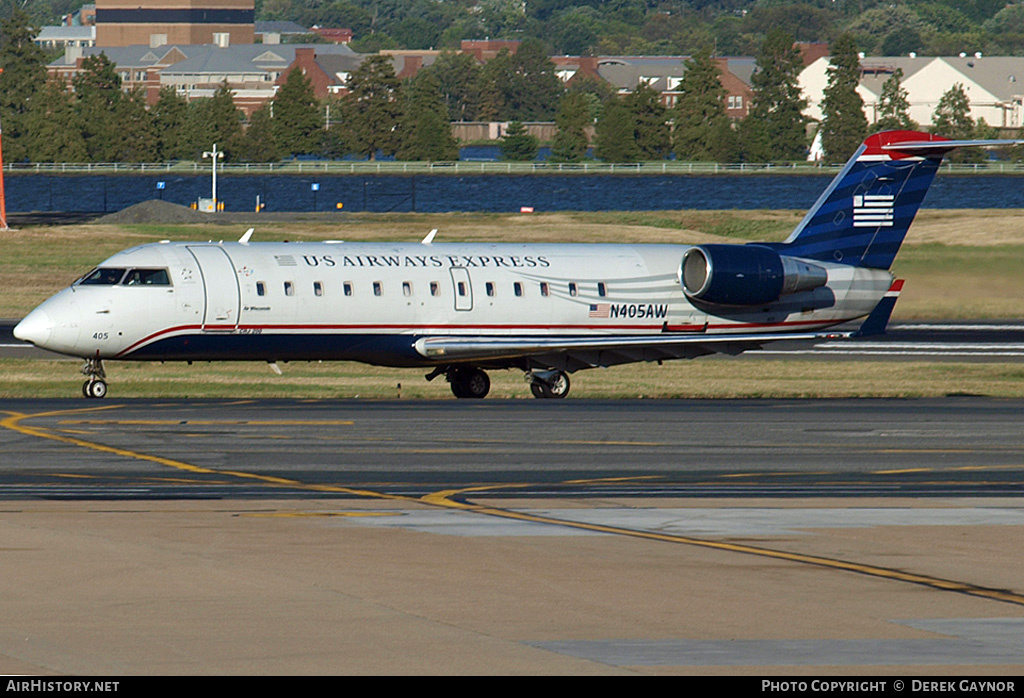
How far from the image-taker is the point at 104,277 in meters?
34.9

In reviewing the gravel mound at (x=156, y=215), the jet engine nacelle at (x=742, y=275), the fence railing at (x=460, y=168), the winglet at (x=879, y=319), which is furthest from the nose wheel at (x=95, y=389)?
the fence railing at (x=460, y=168)

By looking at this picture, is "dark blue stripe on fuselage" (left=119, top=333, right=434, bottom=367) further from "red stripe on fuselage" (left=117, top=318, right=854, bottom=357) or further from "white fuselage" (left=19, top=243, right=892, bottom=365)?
"red stripe on fuselage" (left=117, top=318, right=854, bottom=357)

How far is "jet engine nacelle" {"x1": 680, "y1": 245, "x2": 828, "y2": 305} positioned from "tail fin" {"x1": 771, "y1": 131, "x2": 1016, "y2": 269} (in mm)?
1185

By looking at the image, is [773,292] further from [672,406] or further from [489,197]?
[489,197]

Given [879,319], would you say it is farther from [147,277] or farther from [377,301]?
[147,277]

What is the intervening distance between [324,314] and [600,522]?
16.9 metres

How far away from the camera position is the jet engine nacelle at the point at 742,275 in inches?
1490

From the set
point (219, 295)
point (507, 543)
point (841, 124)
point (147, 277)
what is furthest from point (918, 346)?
point (841, 124)

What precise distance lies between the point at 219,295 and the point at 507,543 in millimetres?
18033

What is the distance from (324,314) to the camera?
35656 millimetres

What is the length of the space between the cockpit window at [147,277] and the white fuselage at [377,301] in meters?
0.03

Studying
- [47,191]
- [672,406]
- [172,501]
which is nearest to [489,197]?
[47,191]

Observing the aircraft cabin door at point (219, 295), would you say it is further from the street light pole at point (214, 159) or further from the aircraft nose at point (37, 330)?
the street light pole at point (214, 159)

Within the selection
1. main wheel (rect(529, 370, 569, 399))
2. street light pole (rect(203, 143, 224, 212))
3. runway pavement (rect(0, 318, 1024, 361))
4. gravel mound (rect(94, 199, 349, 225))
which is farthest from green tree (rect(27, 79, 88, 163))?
main wheel (rect(529, 370, 569, 399))
